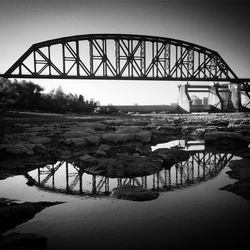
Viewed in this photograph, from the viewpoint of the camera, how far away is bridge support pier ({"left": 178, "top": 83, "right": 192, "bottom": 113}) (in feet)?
118

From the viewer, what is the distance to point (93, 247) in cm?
314

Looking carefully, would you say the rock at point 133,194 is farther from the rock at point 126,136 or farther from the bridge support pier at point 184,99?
the bridge support pier at point 184,99

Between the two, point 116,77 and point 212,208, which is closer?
point 212,208

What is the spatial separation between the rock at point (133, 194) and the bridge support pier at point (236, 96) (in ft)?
118

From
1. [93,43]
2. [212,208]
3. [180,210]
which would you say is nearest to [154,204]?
[180,210]

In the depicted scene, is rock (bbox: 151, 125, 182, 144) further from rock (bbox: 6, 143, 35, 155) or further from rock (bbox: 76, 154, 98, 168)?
rock (bbox: 6, 143, 35, 155)

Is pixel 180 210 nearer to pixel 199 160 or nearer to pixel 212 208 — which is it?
pixel 212 208

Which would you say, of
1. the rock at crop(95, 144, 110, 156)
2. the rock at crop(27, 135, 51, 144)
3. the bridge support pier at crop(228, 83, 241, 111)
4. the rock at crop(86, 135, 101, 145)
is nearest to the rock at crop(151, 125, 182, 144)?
the rock at crop(86, 135, 101, 145)

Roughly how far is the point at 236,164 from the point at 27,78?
25493mm

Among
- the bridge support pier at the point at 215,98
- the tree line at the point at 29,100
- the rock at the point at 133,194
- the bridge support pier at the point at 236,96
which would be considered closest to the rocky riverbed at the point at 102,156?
the rock at the point at 133,194

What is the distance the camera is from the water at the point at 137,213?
3301mm

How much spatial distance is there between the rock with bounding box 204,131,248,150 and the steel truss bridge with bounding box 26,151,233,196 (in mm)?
3025

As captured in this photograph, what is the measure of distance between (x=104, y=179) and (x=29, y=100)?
21.5 metres

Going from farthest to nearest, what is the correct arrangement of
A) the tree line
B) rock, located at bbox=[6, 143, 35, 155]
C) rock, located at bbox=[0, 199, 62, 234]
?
the tree line
rock, located at bbox=[6, 143, 35, 155]
rock, located at bbox=[0, 199, 62, 234]
